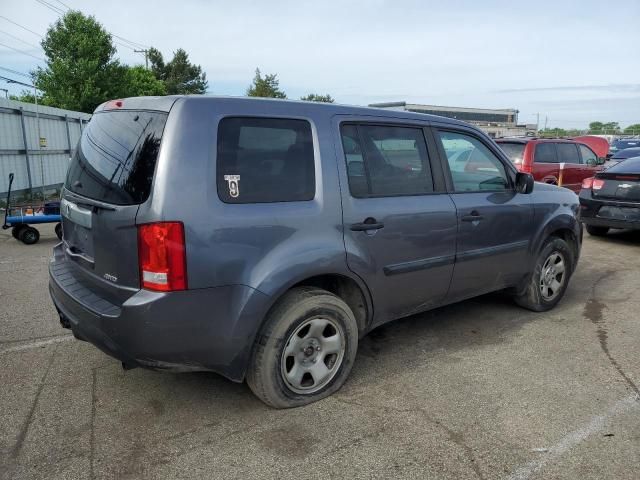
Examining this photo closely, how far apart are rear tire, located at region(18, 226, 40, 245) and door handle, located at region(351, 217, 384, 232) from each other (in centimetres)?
670

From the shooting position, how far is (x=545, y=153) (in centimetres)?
1028

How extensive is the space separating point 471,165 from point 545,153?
6906 mm

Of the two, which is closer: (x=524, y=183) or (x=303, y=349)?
(x=303, y=349)

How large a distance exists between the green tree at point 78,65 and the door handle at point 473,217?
32387 mm

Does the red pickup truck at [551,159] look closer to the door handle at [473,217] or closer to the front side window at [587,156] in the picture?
the front side window at [587,156]

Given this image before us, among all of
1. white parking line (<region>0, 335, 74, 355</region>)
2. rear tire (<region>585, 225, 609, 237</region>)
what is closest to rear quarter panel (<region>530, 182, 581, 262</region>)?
white parking line (<region>0, 335, 74, 355</region>)

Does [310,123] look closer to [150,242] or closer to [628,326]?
[150,242]

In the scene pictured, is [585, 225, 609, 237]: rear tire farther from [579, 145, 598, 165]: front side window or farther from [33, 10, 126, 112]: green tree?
[33, 10, 126, 112]: green tree

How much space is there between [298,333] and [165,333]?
0.78 metres

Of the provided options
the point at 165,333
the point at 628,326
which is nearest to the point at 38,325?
the point at 165,333

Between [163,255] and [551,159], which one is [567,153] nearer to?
[551,159]

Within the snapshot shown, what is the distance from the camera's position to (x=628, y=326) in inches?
179

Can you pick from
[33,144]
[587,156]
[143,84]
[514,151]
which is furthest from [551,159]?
[143,84]

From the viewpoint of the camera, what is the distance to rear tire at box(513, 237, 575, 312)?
4.73 m
